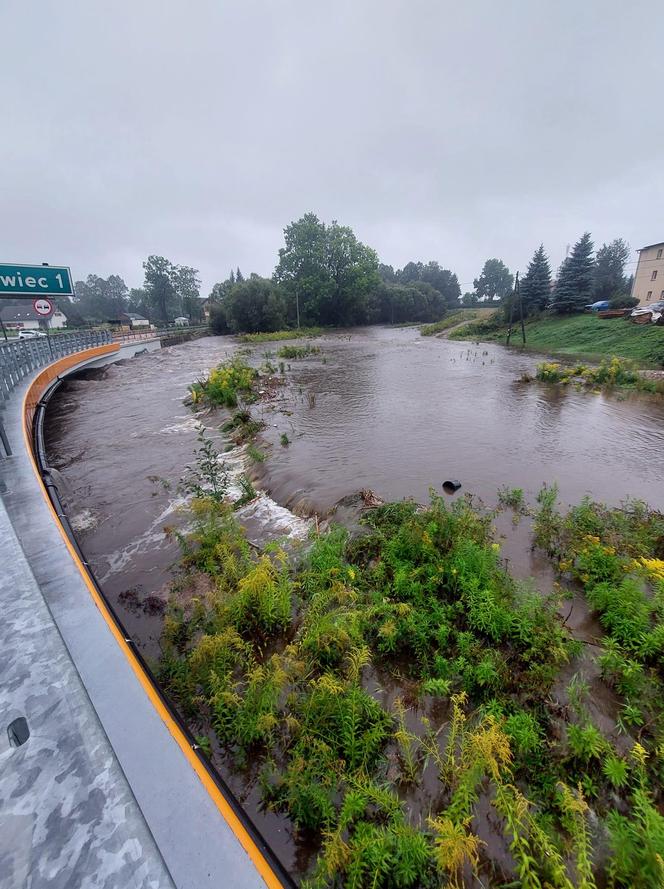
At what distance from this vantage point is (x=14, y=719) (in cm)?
195

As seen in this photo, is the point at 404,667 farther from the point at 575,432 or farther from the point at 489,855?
the point at 575,432

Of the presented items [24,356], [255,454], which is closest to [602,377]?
[255,454]

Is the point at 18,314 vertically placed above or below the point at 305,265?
below

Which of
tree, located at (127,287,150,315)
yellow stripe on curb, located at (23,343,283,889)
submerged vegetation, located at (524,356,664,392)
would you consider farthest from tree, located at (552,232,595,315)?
tree, located at (127,287,150,315)

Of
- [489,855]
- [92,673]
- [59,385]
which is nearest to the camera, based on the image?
[92,673]

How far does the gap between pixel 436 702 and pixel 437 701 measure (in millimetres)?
14

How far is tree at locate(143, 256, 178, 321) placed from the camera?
88.8 meters

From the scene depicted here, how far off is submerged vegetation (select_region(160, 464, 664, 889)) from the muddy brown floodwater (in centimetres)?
42

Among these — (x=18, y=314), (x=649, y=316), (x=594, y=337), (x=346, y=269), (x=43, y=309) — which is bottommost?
(x=594, y=337)

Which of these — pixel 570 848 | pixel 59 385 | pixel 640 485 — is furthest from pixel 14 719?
pixel 59 385

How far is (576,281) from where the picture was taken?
38.6 m

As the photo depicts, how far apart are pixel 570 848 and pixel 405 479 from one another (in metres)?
6.37

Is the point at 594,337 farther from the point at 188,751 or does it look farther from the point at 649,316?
the point at 188,751

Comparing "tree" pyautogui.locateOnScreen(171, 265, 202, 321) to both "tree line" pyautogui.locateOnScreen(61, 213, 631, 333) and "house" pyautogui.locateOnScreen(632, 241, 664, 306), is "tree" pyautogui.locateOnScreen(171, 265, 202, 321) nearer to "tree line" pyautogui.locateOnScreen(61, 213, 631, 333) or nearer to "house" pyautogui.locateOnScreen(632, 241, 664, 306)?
"tree line" pyautogui.locateOnScreen(61, 213, 631, 333)
